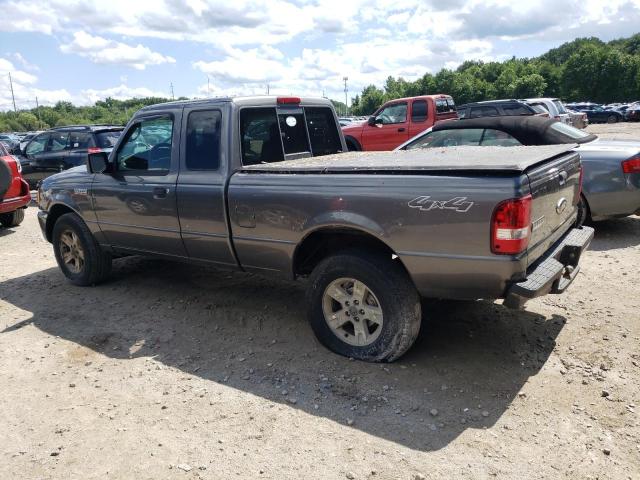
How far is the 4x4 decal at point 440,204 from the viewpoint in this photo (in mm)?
3061

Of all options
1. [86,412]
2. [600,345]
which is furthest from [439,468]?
[86,412]

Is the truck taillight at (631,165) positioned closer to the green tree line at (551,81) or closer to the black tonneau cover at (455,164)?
the black tonneau cover at (455,164)

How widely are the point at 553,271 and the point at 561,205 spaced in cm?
66

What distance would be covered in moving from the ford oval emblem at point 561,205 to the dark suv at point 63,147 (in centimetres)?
987

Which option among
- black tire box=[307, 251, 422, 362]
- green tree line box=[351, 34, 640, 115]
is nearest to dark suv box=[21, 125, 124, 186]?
black tire box=[307, 251, 422, 362]

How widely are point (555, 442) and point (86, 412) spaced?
2.89 metres

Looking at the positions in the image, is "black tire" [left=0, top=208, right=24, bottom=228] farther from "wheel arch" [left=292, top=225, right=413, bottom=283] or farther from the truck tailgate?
the truck tailgate

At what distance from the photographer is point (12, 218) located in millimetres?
9570

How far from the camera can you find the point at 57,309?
207 inches

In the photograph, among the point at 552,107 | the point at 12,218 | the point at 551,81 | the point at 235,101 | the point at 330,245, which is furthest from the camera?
the point at 551,81

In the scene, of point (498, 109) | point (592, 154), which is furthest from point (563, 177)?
point (498, 109)

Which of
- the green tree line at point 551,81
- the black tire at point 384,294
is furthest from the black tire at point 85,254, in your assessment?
the green tree line at point 551,81

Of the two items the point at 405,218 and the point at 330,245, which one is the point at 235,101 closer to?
the point at 330,245

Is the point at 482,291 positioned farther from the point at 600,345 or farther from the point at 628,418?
the point at 600,345
